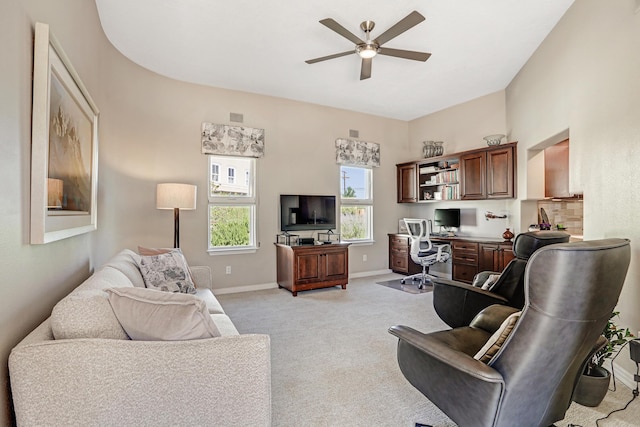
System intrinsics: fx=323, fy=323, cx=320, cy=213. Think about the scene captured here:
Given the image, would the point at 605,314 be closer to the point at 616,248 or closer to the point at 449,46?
the point at 616,248

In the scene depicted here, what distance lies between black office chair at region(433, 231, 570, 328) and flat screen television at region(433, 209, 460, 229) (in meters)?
3.11

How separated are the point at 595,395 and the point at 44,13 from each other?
3.75m

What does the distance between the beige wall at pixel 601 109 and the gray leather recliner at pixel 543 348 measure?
1395mm

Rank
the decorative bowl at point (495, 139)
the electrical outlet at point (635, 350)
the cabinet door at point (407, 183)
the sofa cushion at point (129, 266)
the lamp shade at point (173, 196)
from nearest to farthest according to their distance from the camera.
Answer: the electrical outlet at point (635, 350) < the sofa cushion at point (129, 266) < the lamp shade at point (173, 196) < the decorative bowl at point (495, 139) < the cabinet door at point (407, 183)

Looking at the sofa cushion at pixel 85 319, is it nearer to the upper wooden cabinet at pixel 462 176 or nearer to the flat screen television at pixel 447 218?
the upper wooden cabinet at pixel 462 176

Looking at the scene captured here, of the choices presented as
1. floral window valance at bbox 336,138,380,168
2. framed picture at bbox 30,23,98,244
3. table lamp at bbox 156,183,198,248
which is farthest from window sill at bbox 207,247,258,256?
framed picture at bbox 30,23,98,244

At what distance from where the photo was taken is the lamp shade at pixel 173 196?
3807mm

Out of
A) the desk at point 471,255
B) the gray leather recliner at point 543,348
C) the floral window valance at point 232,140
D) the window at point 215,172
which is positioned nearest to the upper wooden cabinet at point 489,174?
the desk at point 471,255

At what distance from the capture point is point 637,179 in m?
2.19

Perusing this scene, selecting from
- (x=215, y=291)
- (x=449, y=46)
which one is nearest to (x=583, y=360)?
(x=449, y=46)

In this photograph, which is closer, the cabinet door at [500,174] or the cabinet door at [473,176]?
the cabinet door at [500,174]

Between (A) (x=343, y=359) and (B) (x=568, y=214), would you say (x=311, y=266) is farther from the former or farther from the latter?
(B) (x=568, y=214)

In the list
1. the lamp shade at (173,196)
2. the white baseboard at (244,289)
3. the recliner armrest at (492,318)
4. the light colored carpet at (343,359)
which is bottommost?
the light colored carpet at (343,359)

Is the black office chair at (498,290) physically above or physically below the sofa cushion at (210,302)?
above
